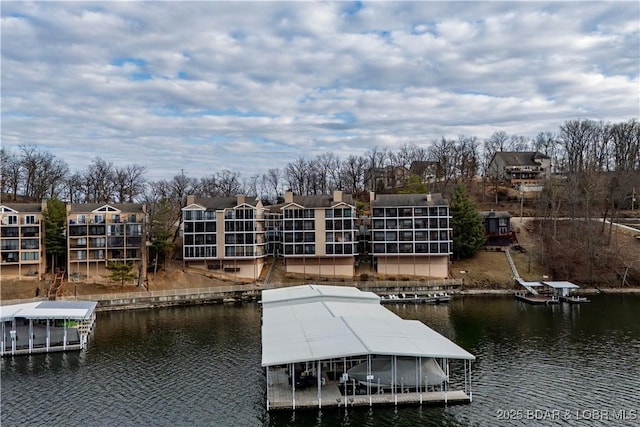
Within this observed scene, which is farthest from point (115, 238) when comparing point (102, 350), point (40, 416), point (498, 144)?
point (498, 144)

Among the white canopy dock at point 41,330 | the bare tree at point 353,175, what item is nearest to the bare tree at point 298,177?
the bare tree at point 353,175

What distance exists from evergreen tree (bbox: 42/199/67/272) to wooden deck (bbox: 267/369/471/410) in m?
45.1

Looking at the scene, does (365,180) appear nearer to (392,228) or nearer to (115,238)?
(392,228)

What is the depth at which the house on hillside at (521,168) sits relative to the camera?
339 feet

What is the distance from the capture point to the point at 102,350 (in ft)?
124

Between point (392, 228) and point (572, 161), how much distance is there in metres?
52.6

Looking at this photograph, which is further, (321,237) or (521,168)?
(521,168)

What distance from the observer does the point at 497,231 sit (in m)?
73.6

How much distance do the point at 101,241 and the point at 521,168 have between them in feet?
263

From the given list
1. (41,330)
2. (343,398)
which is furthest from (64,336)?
(343,398)

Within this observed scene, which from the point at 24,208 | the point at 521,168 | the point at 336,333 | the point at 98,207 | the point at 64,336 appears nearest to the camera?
the point at 336,333

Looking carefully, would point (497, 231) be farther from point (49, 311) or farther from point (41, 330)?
point (41, 330)

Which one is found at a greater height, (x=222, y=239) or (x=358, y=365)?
(x=222, y=239)

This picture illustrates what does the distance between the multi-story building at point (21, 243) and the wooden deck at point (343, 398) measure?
151 feet
